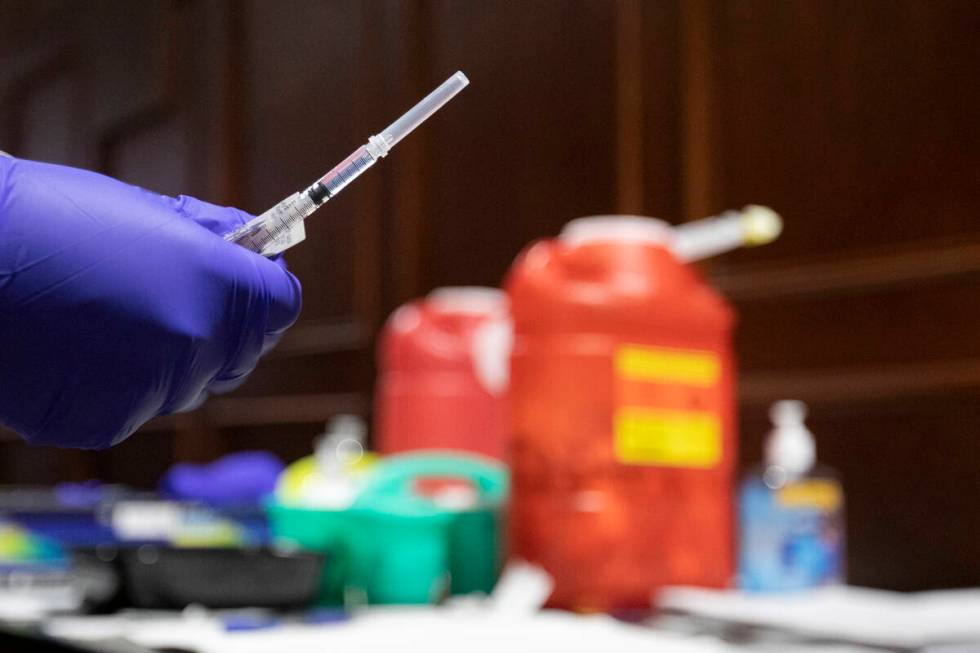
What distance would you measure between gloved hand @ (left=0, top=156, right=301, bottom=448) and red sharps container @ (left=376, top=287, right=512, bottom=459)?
2.33 ft

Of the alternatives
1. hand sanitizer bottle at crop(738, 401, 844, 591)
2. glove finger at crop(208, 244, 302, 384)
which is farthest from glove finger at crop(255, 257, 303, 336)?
hand sanitizer bottle at crop(738, 401, 844, 591)

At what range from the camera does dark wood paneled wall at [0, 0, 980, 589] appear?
1.16 metres

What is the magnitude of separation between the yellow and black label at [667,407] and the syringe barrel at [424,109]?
1.45 feet

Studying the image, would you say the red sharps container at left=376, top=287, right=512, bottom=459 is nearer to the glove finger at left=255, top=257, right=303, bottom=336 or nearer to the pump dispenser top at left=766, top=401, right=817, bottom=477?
the pump dispenser top at left=766, top=401, right=817, bottom=477

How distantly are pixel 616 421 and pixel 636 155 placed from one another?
1.75ft

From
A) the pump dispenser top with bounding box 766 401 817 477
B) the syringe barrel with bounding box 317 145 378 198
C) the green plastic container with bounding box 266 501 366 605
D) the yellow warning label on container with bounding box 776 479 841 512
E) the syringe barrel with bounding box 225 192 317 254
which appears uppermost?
the syringe barrel with bounding box 317 145 378 198

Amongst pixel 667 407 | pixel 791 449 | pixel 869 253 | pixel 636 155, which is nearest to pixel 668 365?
pixel 667 407

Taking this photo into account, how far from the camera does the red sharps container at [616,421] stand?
3.33 ft

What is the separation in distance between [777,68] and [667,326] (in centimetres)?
39

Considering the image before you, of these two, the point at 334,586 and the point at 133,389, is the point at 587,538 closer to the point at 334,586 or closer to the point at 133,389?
the point at 334,586

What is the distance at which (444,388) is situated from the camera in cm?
138

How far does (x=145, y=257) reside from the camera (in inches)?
23.5

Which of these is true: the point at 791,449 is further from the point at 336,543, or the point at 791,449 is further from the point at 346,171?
the point at 346,171

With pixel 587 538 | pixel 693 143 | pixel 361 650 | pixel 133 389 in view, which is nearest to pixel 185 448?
pixel 693 143
